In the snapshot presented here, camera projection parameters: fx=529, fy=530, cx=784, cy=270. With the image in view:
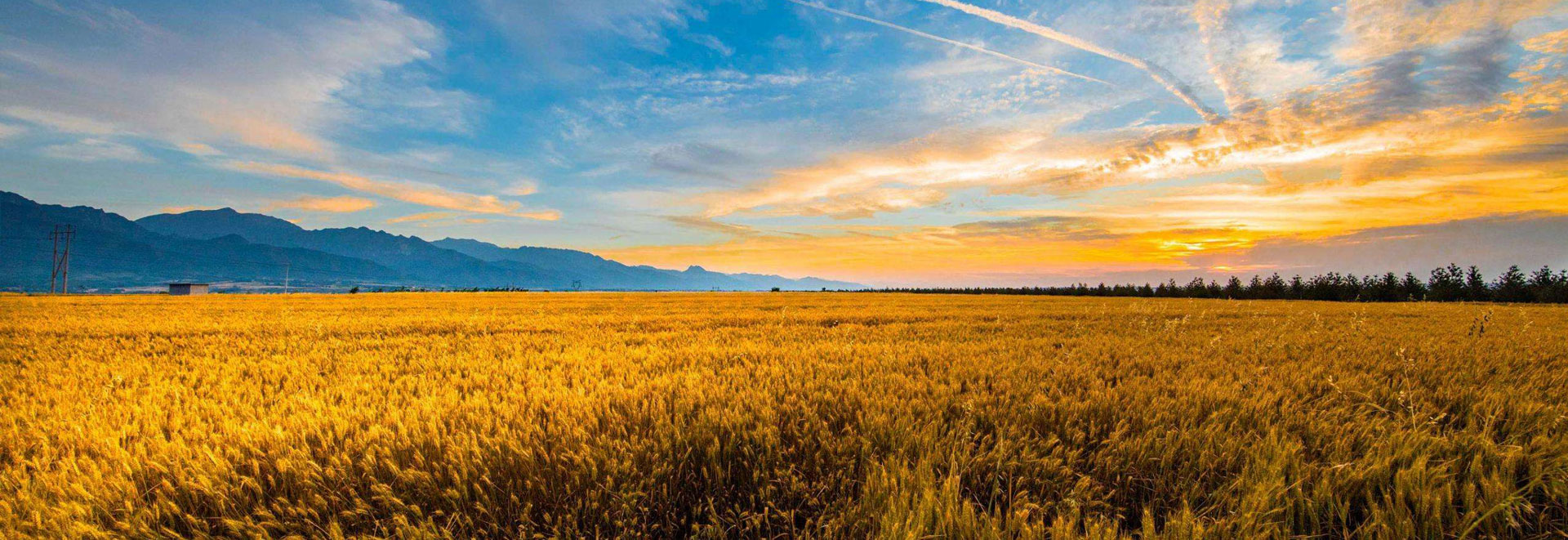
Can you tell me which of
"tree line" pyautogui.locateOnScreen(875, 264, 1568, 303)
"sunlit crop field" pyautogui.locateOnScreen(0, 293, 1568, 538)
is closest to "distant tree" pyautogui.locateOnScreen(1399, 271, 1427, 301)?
"tree line" pyautogui.locateOnScreen(875, 264, 1568, 303)

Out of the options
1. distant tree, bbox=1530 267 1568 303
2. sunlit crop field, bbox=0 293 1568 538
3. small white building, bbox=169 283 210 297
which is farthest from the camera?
small white building, bbox=169 283 210 297

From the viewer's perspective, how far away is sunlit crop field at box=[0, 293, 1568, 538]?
1931mm

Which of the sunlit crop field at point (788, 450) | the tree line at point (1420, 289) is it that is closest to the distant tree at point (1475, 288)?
the tree line at point (1420, 289)

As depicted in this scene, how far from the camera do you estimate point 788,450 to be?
2.46 m

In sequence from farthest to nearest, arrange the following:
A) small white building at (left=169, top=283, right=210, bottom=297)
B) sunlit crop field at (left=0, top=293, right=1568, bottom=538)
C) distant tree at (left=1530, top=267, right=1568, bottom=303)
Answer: small white building at (left=169, top=283, right=210, bottom=297)
distant tree at (left=1530, top=267, right=1568, bottom=303)
sunlit crop field at (left=0, top=293, right=1568, bottom=538)

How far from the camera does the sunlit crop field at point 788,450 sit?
193 centimetres

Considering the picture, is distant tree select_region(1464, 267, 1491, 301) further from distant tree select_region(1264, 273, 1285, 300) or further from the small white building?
the small white building

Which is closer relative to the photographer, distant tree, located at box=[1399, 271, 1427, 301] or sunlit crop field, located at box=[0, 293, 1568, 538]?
sunlit crop field, located at box=[0, 293, 1568, 538]

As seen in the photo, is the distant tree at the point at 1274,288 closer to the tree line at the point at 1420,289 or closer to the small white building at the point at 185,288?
the tree line at the point at 1420,289

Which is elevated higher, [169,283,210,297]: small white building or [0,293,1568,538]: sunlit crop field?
[0,293,1568,538]: sunlit crop field

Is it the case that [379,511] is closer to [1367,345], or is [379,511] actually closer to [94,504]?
[94,504]

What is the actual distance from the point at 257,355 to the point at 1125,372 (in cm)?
900

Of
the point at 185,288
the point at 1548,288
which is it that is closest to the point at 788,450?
the point at 1548,288

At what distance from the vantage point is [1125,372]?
4.58 meters
